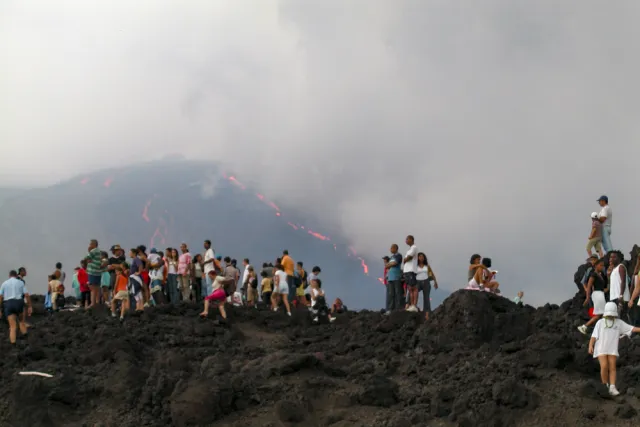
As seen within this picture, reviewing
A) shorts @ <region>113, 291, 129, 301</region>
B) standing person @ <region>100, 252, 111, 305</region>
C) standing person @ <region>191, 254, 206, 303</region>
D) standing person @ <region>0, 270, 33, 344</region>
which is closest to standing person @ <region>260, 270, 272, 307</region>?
standing person @ <region>191, 254, 206, 303</region>

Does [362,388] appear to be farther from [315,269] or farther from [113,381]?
[315,269]

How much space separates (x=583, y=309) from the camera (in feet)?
83.4

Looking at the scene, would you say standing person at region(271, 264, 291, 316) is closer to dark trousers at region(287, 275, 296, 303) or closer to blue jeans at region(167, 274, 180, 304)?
dark trousers at region(287, 275, 296, 303)

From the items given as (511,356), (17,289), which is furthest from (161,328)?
(511,356)

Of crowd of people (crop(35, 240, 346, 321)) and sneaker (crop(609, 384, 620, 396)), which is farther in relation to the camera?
crowd of people (crop(35, 240, 346, 321))

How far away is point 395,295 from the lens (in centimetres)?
2691

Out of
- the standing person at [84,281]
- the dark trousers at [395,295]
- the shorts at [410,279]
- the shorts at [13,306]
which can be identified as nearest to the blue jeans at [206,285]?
the standing person at [84,281]

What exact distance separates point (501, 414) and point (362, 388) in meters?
3.69

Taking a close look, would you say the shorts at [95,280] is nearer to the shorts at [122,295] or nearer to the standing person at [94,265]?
the standing person at [94,265]

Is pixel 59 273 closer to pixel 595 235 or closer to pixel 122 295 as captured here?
pixel 122 295

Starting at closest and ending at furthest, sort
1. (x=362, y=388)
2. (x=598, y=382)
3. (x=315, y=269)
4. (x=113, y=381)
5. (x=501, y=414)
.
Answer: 1. (x=501, y=414)
2. (x=598, y=382)
3. (x=362, y=388)
4. (x=113, y=381)
5. (x=315, y=269)

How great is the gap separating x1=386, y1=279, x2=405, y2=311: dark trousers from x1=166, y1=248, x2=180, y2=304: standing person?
27.9ft

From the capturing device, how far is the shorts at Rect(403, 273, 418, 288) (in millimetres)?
24853

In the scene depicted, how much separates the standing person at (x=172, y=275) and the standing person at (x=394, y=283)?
8.48 meters
